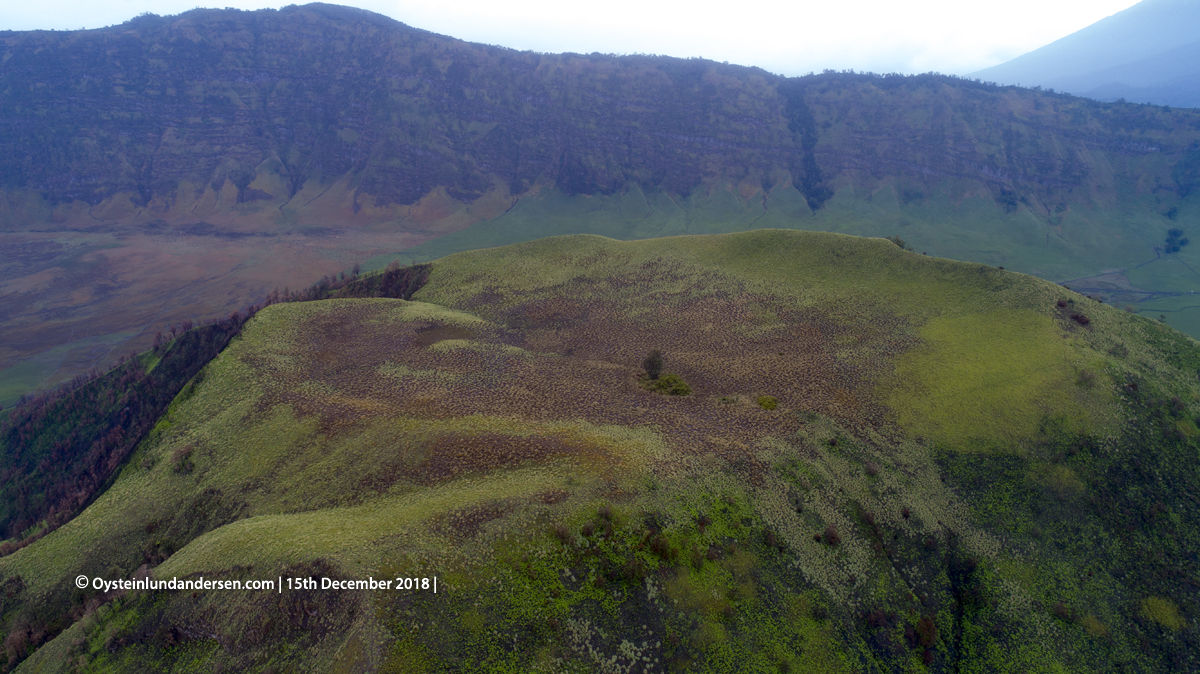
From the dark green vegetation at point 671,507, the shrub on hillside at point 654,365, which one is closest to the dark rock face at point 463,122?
the dark green vegetation at point 671,507

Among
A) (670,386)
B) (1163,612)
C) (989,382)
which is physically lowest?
(1163,612)

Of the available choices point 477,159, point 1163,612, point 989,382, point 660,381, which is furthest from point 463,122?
point 1163,612

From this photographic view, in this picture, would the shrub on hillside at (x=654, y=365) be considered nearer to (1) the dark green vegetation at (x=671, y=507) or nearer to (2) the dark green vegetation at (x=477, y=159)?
(1) the dark green vegetation at (x=671, y=507)

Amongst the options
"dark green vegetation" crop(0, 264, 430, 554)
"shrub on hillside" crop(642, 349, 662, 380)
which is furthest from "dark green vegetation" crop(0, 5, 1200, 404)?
"shrub on hillside" crop(642, 349, 662, 380)

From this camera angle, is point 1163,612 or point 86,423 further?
point 86,423

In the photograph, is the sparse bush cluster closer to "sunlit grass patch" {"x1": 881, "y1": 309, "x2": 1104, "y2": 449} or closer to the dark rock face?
"sunlit grass patch" {"x1": 881, "y1": 309, "x2": 1104, "y2": 449}

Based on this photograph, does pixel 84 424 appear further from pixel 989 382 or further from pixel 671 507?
pixel 989 382
